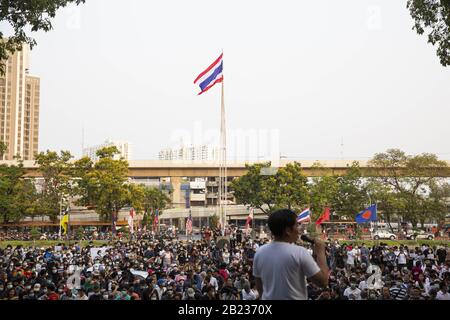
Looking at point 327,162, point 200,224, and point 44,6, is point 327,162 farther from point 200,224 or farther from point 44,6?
point 44,6

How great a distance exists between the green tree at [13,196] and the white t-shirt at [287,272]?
5035 centimetres

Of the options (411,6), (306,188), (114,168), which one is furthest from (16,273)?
(306,188)

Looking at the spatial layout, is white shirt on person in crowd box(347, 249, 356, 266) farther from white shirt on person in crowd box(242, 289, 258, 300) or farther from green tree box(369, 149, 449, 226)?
green tree box(369, 149, 449, 226)

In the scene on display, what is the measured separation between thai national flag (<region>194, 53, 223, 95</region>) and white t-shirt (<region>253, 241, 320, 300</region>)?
28976mm

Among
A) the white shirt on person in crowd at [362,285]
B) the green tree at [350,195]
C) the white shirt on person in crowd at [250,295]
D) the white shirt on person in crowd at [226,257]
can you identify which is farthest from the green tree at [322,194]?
the white shirt on person in crowd at [250,295]

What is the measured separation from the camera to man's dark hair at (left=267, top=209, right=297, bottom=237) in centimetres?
363

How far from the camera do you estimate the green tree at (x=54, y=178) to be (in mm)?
50188

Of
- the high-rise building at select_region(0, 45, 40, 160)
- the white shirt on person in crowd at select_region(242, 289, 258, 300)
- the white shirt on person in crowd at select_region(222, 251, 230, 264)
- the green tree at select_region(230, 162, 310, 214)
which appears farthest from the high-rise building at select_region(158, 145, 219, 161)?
the white shirt on person in crowd at select_region(242, 289, 258, 300)

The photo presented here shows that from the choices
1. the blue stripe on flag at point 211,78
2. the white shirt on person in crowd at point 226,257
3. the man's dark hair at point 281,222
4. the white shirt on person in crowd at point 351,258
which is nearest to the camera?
the man's dark hair at point 281,222

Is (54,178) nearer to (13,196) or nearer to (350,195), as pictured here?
(13,196)

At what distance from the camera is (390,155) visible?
50.9 metres

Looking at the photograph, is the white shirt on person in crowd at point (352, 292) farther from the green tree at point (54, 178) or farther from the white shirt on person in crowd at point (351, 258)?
the green tree at point (54, 178)

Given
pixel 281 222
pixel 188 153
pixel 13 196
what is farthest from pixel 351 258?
pixel 188 153
